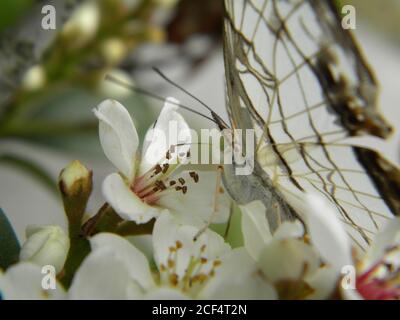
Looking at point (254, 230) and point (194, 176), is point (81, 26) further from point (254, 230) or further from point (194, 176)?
point (254, 230)

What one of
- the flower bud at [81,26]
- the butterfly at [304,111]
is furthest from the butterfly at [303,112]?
the flower bud at [81,26]

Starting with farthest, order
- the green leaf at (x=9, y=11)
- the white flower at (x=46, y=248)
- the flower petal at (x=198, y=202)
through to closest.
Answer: the green leaf at (x=9, y=11)
the flower petal at (x=198, y=202)
the white flower at (x=46, y=248)

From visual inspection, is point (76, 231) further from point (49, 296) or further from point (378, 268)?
point (378, 268)

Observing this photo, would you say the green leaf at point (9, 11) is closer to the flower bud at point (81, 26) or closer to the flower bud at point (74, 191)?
the flower bud at point (81, 26)

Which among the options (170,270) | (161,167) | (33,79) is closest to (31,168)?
(33,79)

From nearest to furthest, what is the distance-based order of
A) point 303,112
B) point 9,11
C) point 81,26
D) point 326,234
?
1. point 326,234
2. point 303,112
3. point 81,26
4. point 9,11

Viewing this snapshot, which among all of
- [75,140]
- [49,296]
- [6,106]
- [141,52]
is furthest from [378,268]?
[141,52]

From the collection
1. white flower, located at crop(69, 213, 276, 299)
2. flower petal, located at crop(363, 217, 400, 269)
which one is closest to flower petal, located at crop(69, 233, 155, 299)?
white flower, located at crop(69, 213, 276, 299)
